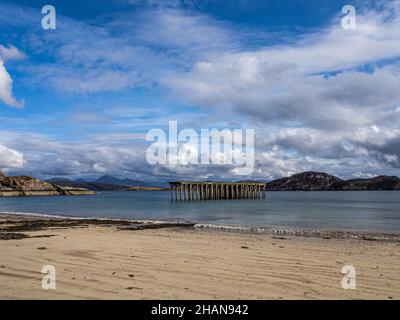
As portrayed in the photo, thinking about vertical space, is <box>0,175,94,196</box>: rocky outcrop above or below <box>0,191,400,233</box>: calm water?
above

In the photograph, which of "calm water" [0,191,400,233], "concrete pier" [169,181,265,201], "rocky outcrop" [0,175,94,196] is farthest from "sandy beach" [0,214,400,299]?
"rocky outcrop" [0,175,94,196]

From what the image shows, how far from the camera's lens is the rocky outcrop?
542ft

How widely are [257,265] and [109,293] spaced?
468 cm

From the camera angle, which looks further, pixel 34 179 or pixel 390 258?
pixel 34 179

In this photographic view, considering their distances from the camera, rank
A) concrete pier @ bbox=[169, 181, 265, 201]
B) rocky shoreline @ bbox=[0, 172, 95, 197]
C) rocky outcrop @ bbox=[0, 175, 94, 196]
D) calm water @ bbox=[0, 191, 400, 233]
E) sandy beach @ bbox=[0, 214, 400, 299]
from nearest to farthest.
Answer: sandy beach @ bbox=[0, 214, 400, 299]
calm water @ bbox=[0, 191, 400, 233]
concrete pier @ bbox=[169, 181, 265, 201]
rocky shoreline @ bbox=[0, 172, 95, 197]
rocky outcrop @ bbox=[0, 175, 94, 196]

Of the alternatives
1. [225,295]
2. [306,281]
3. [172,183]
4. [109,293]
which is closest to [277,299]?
[225,295]

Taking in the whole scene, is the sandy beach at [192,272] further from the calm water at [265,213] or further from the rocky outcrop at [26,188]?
the rocky outcrop at [26,188]

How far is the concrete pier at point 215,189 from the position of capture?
84.8 meters

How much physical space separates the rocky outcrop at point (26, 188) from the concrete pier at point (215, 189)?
102748mm

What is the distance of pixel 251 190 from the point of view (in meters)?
101

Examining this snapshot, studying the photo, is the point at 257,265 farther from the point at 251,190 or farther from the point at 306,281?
the point at 251,190

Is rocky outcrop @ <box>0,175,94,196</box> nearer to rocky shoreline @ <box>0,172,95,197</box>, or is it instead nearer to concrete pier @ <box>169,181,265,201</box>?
rocky shoreline @ <box>0,172,95,197</box>

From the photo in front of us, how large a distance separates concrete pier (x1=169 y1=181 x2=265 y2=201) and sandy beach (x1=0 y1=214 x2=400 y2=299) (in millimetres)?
68326

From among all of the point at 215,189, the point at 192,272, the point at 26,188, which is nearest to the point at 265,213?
the point at 192,272
